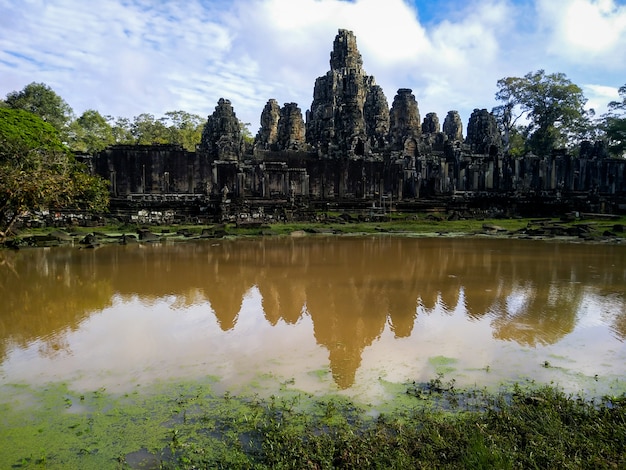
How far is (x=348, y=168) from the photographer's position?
27.5 meters

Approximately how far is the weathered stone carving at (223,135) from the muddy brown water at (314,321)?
1478cm

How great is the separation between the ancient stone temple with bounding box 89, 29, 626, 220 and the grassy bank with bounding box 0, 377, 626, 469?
1927 centimetres

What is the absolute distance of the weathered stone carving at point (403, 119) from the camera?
33.4 meters

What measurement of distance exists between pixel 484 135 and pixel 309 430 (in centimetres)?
3271

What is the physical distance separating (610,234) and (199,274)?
52.1 ft

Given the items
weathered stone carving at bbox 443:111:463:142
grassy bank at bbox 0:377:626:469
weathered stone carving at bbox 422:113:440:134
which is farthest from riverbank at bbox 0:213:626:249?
weathered stone carving at bbox 443:111:463:142

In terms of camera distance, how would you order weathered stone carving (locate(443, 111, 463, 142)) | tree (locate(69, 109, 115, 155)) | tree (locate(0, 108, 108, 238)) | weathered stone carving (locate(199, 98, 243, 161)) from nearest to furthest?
1. tree (locate(0, 108, 108, 238))
2. weathered stone carving (locate(199, 98, 243, 161))
3. tree (locate(69, 109, 115, 155))
4. weathered stone carving (locate(443, 111, 463, 142))

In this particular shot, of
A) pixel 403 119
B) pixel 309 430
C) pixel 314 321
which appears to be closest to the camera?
pixel 309 430

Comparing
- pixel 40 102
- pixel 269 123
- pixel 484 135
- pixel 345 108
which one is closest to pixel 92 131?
pixel 40 102

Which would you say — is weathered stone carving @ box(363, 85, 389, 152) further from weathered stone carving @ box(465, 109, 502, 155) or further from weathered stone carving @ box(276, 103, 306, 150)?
weathered stone carving @ box(465, 109, 502, 155)

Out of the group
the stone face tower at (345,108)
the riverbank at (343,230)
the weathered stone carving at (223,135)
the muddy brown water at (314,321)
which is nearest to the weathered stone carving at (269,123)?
the stone face tower at (345,108)

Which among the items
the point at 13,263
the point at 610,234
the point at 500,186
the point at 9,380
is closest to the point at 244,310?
the point at 9,380

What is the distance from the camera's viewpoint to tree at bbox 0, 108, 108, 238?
42.2ft

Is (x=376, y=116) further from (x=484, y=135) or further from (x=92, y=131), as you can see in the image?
(x=92, y=131)
